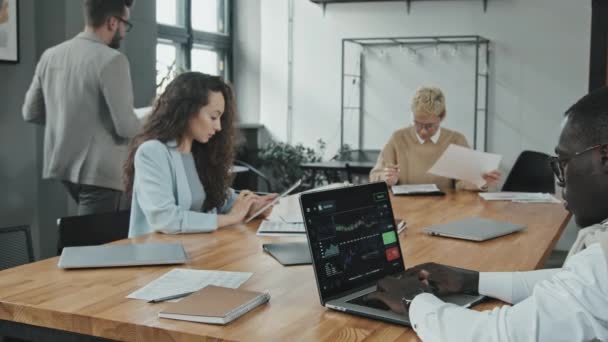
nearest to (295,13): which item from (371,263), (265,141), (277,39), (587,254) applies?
(277,39)

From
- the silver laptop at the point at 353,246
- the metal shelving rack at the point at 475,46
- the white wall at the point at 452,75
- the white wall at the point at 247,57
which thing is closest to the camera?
the silver laptop at the point at 353,246

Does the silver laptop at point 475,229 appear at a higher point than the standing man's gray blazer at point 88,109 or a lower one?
lower

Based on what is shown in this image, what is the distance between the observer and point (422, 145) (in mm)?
4180

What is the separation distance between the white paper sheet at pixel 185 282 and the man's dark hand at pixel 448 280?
17.0 inches

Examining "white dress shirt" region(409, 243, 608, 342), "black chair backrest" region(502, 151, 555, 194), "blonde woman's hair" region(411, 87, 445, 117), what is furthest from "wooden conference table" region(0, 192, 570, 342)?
"black chair backrest" region(502, 151, 555, 194)

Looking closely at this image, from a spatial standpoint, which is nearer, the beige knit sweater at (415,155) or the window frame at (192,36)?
the beige knit sweater at (415,155)

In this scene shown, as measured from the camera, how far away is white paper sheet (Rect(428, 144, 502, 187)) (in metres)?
3.64

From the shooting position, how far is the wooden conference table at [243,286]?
144 cm

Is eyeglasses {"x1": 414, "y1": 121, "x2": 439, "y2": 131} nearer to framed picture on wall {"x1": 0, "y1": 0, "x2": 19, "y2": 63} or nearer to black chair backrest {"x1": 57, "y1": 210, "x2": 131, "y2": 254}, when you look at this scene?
black chair backrest {"x1": 57, "y1": 210, "x2": 131, "y2": 254}

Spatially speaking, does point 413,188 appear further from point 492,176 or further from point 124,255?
point 124,255

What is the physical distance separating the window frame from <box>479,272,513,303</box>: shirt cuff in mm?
4413

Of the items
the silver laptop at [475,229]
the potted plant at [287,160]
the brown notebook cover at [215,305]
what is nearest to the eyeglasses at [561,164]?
the brown notebook cover at [215,305]

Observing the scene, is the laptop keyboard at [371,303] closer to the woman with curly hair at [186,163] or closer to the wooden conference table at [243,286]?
the wooden conference table at [243,286]

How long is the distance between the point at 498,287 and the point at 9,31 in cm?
311
